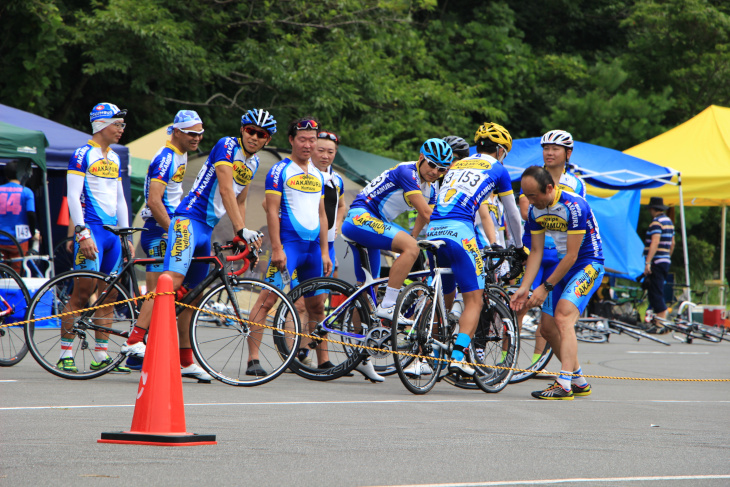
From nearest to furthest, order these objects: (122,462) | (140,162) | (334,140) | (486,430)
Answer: (122,462), (486,430), (334,140), (140,162)

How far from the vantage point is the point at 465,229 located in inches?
316

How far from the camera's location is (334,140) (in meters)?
10.5

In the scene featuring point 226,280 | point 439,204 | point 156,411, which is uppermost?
point 439,204

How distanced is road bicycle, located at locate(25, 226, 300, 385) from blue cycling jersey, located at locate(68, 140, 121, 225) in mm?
509

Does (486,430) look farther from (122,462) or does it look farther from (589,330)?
(589,330)

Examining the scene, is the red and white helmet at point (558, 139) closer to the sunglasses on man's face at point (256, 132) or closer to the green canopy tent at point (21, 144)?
the sunglasses on man's face at point (256, 132)

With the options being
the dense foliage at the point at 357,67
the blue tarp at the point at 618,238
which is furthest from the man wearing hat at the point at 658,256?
the dense foliage at the point at 357,67

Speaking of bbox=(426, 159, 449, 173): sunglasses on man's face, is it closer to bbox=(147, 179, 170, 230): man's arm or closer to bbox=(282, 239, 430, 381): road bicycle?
bbox=(282, 239, 430, 381): road bicycle

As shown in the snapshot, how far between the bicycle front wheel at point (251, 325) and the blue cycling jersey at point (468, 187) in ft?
4.71

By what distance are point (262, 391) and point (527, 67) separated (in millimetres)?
24129

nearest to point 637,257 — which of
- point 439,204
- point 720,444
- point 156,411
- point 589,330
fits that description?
point 589,330

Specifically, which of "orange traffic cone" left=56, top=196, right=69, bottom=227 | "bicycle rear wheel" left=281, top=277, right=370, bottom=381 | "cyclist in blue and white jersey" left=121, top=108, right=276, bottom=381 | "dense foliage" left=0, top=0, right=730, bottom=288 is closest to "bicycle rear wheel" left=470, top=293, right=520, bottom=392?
"bicycle rear wheel" left=281, top=277, right=370, bottom=381

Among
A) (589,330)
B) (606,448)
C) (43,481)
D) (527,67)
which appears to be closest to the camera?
(43,481)

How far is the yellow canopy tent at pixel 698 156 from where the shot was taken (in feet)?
61.2
